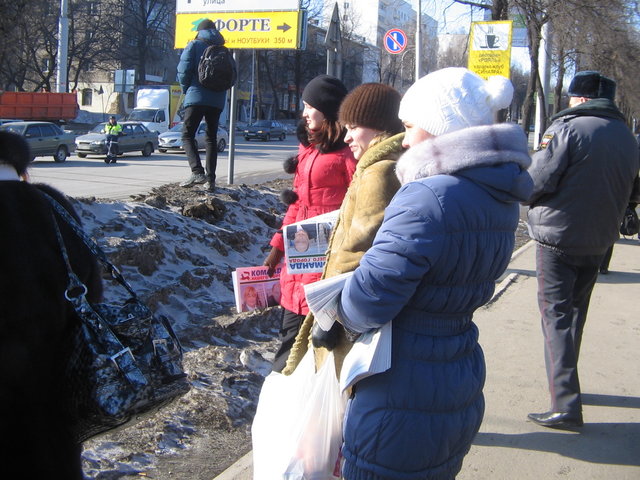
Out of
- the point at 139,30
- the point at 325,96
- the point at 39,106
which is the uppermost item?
the point at 139,30

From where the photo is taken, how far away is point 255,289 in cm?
425

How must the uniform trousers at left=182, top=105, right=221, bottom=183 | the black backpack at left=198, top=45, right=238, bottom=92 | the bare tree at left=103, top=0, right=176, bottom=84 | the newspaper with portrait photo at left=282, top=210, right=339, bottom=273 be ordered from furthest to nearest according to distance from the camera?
the bare tree at left=103, top=0, right=176, bottom=84, the uniform trousers at left=182, top=105, right=221, bottom=183, the black backpack at left=198, top=45, right=238, bottom=92, the newspaper with portrait photo at left=282, top=210, right=339, bottom=273

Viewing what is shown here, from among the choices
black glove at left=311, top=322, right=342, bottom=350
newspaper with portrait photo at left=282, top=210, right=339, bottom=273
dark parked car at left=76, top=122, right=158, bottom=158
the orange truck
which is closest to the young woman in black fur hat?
newspaper with portrait photo at left=282, top=210, right=339, bottom=273

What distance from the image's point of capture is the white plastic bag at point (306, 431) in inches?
93.2

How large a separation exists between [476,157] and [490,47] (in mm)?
10226

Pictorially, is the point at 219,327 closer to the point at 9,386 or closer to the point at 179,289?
the point at 179,289

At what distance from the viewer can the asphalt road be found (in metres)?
14.6

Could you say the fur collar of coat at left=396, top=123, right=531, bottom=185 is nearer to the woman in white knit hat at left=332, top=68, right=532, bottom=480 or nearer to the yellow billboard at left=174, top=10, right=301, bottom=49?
the woman in white knit hat at left=332, top=68, right=532, bottom=480

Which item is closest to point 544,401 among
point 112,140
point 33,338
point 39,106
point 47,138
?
point 33,338

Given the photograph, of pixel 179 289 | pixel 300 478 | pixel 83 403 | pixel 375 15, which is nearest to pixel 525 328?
pixel 179 289

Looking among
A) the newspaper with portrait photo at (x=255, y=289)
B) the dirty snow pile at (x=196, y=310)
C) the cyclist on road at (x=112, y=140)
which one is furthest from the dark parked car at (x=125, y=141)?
the newspaper with portrait photo at (x=255, y=289)

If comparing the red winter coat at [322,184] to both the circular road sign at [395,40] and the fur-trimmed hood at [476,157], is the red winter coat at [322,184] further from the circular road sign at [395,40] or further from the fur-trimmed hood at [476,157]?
the circular road sign at [395,40]

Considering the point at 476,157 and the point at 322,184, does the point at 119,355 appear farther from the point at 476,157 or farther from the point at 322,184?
the point at 322,184

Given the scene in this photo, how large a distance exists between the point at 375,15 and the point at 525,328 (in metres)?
111
